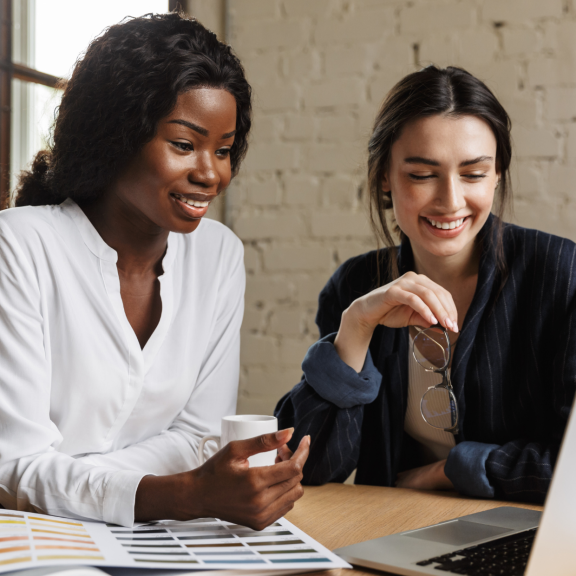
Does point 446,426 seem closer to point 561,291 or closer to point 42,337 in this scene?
point 561,291

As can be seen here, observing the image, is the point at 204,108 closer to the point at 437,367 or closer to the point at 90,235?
the point at 90,235

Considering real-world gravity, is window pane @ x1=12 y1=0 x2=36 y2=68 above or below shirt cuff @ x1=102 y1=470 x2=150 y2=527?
above

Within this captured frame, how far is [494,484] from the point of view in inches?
38.5

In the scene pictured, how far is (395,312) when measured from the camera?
108 cm

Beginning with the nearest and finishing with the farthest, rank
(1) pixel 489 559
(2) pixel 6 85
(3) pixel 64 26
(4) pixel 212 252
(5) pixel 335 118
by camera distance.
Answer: (1) pixel 489 559 → (4) pixel 212 252 → (2) pixel 6 85 → (3) pixel 64 26 → (5) pixel 335 118

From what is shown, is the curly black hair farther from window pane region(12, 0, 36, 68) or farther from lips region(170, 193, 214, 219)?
window pane region(12, 0, 36, 68)

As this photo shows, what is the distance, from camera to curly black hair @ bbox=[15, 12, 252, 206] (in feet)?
3.34

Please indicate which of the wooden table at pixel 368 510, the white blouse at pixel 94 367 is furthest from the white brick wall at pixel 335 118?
the wooden table at pixel 368 510

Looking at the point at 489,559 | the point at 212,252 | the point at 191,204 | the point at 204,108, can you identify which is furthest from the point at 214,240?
the point at 489,559

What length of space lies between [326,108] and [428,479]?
4.09 ft

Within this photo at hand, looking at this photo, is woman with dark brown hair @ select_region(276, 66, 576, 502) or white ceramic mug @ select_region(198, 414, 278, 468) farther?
woman with dark brown hair @ select_region(276, 66, 576, 502)

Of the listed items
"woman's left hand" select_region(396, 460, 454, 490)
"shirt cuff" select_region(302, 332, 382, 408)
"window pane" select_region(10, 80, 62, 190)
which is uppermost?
"window pane" select_region(10, 80, 62, 190)

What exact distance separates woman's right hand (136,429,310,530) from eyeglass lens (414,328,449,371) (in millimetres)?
353

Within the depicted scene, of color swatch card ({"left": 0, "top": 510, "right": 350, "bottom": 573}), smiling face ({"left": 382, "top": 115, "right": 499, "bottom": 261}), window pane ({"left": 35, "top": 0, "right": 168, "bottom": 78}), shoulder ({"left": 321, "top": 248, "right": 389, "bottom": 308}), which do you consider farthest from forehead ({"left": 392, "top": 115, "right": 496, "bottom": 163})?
window pane ({"left": 35, "top": 0, "right": 168, "bottom": 78})
